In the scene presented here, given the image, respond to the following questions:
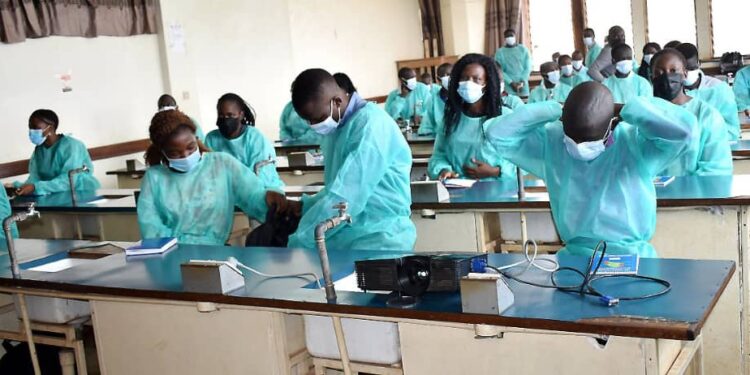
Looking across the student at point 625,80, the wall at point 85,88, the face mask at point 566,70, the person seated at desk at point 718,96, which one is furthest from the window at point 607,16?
the person seated at desk at point 718,96

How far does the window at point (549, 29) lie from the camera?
11.4 meters

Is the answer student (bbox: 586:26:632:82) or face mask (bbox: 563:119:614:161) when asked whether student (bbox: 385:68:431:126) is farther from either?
face mask (bbox: 563:119:614:161)

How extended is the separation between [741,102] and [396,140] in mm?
5531

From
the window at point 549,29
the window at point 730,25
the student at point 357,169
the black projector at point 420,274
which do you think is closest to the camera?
the black projector at point 420,274

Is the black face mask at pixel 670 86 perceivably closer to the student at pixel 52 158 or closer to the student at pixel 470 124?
the student at pixel 470 124

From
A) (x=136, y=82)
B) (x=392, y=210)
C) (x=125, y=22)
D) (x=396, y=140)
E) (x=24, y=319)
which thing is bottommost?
(x=24, y=319)

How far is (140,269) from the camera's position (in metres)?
2.83

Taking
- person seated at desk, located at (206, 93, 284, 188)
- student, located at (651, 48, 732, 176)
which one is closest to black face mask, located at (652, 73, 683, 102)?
student, located at (651, 48, 732, 176)

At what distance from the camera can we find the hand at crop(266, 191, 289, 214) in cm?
325

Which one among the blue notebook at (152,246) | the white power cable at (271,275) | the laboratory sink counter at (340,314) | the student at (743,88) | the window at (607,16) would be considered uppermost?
the window at (607,16)

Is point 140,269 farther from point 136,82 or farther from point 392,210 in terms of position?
point 136,82

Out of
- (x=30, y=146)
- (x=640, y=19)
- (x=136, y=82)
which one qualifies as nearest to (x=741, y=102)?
(x=640, y=19)

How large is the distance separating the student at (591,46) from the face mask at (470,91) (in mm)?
6551

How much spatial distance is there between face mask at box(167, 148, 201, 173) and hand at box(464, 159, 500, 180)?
1.38 m
